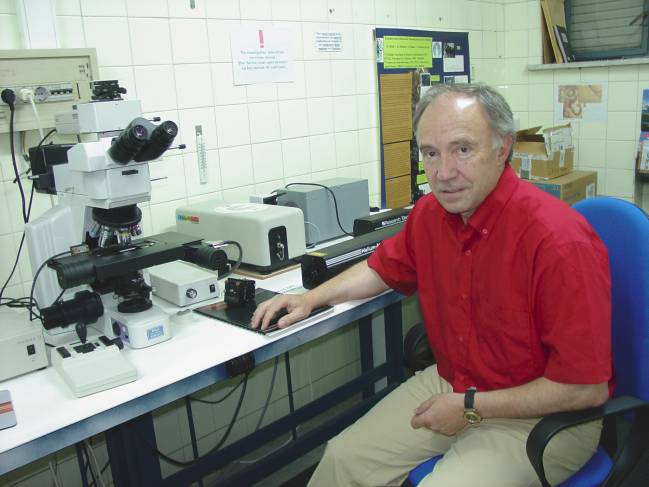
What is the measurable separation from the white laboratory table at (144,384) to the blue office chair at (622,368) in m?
0.49

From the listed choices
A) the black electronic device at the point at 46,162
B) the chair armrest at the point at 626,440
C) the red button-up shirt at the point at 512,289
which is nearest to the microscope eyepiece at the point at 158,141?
the black electronic device at the point at 46,162

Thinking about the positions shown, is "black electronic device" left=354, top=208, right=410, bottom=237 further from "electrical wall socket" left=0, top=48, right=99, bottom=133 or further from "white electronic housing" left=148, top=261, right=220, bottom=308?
"electrical wall socket" left=0, top=48, right=99, bottom=133

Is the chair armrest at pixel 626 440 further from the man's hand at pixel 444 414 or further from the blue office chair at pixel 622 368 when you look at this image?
the man's hand at pixel 444 414

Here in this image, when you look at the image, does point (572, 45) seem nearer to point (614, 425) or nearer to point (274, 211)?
point (274, 211)

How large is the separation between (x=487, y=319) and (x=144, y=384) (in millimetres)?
832

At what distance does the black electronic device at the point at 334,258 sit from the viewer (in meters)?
1.84

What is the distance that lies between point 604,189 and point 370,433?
8.65 feet

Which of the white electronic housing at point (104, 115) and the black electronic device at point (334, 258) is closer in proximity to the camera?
the white electronic housing at point (104, 115)

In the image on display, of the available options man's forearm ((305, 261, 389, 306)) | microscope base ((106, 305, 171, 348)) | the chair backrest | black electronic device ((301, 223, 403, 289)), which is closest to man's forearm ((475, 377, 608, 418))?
the chair backrest

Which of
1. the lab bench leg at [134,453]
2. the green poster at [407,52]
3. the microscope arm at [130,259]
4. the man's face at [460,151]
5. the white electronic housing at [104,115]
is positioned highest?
the green poster at [407,52]

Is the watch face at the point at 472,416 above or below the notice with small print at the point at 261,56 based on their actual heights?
below

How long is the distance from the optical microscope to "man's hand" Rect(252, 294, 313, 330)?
183 millimetres

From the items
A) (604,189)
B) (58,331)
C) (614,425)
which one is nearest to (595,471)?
(614,425)

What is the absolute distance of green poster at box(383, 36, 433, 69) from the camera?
294 centimetres
